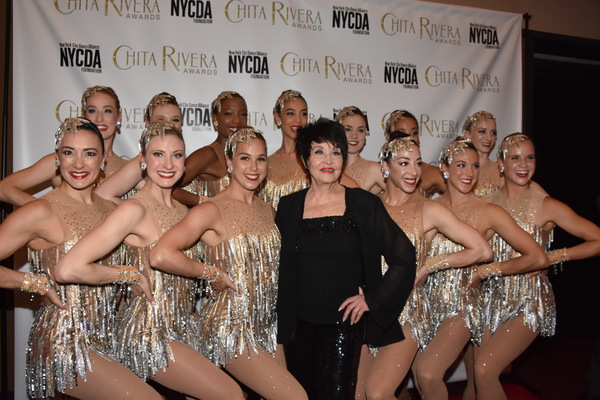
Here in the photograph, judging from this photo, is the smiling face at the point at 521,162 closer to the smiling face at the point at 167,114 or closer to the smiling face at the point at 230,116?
the smiling face at the point at 230,116

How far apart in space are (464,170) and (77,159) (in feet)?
7.57

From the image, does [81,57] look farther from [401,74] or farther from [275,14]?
[401,74]

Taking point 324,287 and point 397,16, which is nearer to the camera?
point 324,287

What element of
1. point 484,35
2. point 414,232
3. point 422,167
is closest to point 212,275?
point 414,232

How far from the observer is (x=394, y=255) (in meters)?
3.25

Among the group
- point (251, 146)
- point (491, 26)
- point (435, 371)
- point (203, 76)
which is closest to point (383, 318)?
point (435, 371)

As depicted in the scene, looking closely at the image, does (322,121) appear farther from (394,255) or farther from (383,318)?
(383,318)

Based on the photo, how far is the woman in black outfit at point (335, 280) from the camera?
124 inches

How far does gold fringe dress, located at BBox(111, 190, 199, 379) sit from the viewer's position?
10.1 feet

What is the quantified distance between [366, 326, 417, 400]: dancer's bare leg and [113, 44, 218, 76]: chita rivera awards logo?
Result: 9.11 ft

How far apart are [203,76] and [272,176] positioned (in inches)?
47.5

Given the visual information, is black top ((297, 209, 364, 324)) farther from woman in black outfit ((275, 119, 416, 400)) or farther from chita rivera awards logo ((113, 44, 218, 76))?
chita rivera awards logo ((113, 44, 218, 76))

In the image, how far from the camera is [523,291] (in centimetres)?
399

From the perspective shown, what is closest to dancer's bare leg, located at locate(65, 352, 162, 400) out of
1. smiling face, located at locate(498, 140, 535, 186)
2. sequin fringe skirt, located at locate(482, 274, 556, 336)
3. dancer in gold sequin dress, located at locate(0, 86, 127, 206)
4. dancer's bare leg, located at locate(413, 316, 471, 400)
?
dancer in gold sequin dress, located at locate(0, 86, 127, 206)
